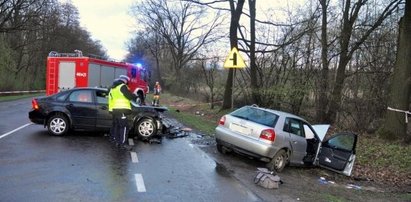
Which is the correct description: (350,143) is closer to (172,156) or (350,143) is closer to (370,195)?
(370,195)

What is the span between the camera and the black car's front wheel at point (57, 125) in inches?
543

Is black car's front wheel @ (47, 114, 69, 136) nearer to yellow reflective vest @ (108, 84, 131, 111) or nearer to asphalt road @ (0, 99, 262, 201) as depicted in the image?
asphalt road @ (0, 99, 262, 201)

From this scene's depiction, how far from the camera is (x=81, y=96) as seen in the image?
14234mm

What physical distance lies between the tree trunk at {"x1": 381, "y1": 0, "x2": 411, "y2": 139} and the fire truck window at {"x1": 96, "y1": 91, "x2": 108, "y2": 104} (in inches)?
349

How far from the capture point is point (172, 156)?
463 inches

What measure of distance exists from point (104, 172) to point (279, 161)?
4.42m

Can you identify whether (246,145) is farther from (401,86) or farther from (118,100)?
(401,86)

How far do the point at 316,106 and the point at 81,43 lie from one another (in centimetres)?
5850

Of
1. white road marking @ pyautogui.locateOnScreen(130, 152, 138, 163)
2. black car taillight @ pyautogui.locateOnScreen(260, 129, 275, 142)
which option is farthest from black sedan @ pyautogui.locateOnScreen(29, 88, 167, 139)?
black car taillight @ pyautogui.locateOnScreen(260, 129, 275, 142)

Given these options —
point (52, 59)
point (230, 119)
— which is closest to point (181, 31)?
point (52, 59)

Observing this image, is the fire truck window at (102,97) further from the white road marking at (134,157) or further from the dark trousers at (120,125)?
the white road marking at (134,157)

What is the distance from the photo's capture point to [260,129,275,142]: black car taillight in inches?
451

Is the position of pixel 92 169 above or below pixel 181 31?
below

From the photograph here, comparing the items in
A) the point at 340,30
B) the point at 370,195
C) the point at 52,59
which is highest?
the point at 340,30
